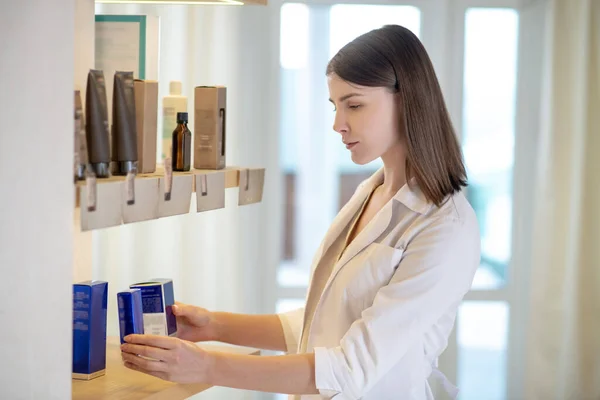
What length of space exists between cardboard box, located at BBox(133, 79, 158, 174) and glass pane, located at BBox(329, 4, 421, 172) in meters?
2.19

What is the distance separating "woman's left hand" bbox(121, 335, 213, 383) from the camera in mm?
1504

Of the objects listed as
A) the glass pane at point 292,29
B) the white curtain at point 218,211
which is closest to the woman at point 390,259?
the white curtain at point 218,211

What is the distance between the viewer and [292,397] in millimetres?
2027

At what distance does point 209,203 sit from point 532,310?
2311mm

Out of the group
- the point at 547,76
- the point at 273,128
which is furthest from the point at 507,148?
the point at 273,128

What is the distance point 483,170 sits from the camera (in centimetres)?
385

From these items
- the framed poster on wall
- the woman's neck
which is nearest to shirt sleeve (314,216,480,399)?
the woman's neck

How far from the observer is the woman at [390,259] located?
1.63 m

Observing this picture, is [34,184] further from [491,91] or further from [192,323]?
[491,91]

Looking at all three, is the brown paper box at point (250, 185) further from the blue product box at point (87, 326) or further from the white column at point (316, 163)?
the white column at point (316, 163)

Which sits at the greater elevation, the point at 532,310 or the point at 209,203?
the point at 209,203

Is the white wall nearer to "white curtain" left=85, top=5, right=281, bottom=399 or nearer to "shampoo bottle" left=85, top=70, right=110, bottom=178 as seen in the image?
"shampoo bottle" left=85, top=70, right=110, bottom=178

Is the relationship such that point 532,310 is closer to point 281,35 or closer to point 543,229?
point 543,229

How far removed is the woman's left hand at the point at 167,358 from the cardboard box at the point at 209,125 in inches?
19.0
